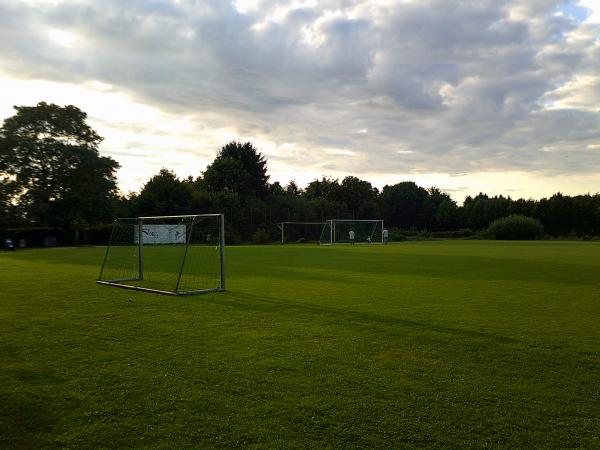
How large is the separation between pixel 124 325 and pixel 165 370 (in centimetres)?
282

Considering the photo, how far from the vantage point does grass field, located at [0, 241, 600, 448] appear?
3.90 m

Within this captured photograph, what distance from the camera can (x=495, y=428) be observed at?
156 inches

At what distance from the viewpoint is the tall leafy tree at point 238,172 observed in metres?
61.9

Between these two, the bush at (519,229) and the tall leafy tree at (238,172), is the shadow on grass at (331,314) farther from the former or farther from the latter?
the bush at (519,229)

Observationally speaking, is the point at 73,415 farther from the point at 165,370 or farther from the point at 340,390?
the point at 340,390

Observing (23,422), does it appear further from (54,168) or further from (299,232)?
(299,232)

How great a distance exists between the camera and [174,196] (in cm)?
5100

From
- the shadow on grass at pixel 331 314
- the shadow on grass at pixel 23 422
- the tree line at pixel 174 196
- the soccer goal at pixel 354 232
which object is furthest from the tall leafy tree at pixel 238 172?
the shadow on grass at pixel 23 422

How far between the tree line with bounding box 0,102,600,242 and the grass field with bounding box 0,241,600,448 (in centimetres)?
3103

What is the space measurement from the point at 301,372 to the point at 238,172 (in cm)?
5804

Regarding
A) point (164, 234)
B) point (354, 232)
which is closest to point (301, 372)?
point (164, 234)

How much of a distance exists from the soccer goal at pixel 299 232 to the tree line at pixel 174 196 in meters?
1.22

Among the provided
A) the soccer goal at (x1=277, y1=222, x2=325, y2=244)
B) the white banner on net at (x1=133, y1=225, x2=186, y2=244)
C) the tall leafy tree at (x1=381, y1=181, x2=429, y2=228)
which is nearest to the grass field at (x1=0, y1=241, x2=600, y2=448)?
the white banner on net at (x1=133, y1=225, x2=186, y2=244)

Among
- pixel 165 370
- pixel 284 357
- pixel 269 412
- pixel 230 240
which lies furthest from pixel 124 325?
pixel 230 240
